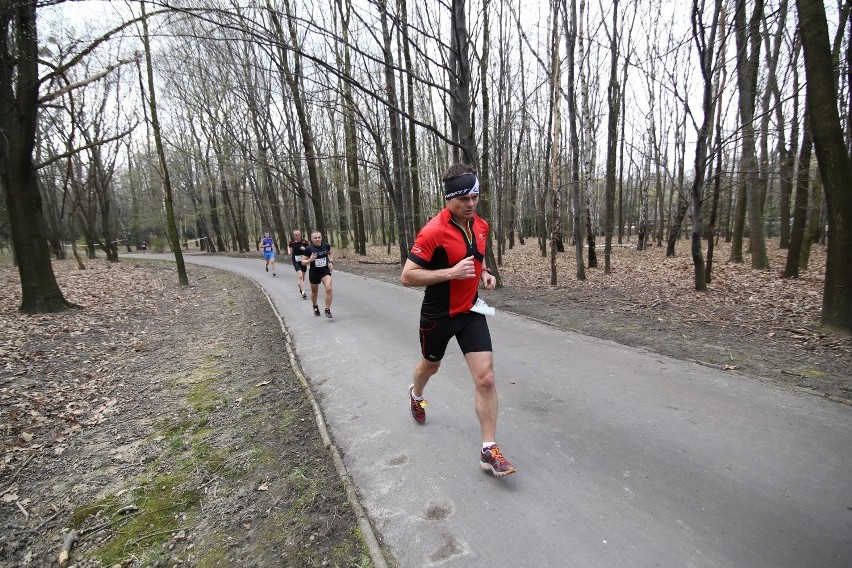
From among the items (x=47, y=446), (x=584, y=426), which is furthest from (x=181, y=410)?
(x=584, y=426)

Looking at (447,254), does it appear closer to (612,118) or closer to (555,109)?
(555,109)

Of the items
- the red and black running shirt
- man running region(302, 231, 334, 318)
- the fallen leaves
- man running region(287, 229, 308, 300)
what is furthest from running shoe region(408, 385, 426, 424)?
man running region(287, 229, 308, 300)

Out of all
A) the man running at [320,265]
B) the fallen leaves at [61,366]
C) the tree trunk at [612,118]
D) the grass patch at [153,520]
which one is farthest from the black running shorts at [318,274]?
the tree trunk at [612,118]

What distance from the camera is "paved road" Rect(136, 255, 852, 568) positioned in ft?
7.53

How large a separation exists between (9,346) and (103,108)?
68.6 ft

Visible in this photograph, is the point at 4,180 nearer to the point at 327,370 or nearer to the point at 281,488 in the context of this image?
the point at 327,370

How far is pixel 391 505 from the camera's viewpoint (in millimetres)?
2752

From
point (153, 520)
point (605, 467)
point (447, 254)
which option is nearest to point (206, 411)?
point (153, 520)

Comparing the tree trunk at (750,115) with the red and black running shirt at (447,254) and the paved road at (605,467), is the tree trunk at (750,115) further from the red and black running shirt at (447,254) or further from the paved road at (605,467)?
the red and black running shirt at (447,254)

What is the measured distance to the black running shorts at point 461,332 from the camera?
3031 millimetres

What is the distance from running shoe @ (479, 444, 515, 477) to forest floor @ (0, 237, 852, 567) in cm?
104

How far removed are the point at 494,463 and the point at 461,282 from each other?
136cm

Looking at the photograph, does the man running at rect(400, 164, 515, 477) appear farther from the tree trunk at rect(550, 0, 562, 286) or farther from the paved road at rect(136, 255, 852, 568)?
the tree trunk at rect(550, 0, 562, 286)

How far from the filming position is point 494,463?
292 cm
